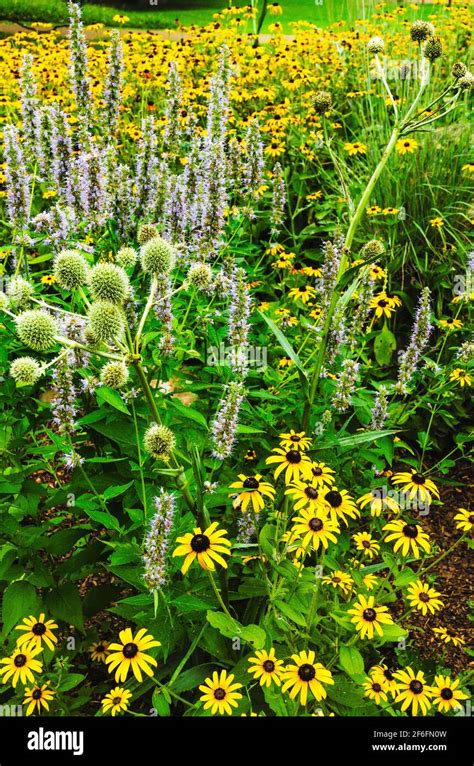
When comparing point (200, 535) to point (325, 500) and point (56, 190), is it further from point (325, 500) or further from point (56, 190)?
point (56, 190)

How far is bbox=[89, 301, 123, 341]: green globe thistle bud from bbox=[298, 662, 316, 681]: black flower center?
116 centimetres

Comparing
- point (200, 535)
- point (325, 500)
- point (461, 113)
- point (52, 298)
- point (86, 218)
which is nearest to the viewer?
point (200, 535)

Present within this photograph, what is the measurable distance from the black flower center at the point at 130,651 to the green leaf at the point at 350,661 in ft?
2.18

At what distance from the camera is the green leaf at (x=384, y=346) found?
15.7ft

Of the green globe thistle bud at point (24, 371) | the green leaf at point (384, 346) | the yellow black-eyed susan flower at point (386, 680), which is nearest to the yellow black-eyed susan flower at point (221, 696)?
the yellow black-eyed susan flower at point (386, 680)

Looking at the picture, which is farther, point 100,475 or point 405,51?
point 405,51

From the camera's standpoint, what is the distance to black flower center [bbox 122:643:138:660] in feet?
7.16

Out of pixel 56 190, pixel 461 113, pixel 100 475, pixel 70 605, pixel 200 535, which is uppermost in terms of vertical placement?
pixel 461 113

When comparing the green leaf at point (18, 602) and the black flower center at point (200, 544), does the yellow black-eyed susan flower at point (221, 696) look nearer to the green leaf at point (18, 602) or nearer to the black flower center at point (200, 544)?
the black flower center at point (200, 544)

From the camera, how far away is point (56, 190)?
3.74 metres

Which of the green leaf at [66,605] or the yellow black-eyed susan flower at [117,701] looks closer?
the yellow black-eyed susan flower at [117,701]

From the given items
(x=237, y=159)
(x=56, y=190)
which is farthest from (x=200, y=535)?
(x=237, y=159)

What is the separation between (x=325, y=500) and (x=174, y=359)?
2.96ft

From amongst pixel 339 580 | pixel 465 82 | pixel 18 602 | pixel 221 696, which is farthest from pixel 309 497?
pixel 465 82
